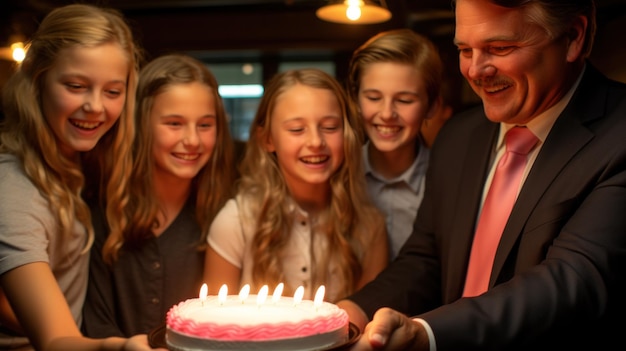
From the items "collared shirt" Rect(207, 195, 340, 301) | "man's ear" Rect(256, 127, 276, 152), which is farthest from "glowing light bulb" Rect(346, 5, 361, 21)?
"collared shirt" Rect(207, 195, 340, 301)

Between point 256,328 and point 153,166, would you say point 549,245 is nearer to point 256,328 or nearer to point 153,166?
point 256,328

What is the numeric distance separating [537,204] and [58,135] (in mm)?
1570

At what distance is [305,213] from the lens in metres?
2.77

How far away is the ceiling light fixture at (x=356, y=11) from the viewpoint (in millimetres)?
2812

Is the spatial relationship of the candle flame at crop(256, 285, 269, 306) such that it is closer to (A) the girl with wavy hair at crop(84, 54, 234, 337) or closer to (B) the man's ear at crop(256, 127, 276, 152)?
(A) the girl with wavy hair at crop(84, 54, 234, 337)

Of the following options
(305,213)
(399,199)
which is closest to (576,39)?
(399,199)

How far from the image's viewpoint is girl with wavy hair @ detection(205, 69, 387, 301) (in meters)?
2.66

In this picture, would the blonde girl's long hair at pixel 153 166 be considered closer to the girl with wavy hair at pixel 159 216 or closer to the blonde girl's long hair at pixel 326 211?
the girl with wavy hair at pixel 159 216

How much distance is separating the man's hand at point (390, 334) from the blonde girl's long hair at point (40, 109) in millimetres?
1181

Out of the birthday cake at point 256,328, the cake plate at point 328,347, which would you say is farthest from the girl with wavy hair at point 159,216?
the birthday cake at point 256,328

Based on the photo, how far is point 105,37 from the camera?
239cm

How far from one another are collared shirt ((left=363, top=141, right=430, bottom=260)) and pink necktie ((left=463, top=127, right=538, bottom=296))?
63cm

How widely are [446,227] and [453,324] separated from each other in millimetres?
701

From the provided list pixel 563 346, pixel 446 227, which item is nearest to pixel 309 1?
pixel 446 227
